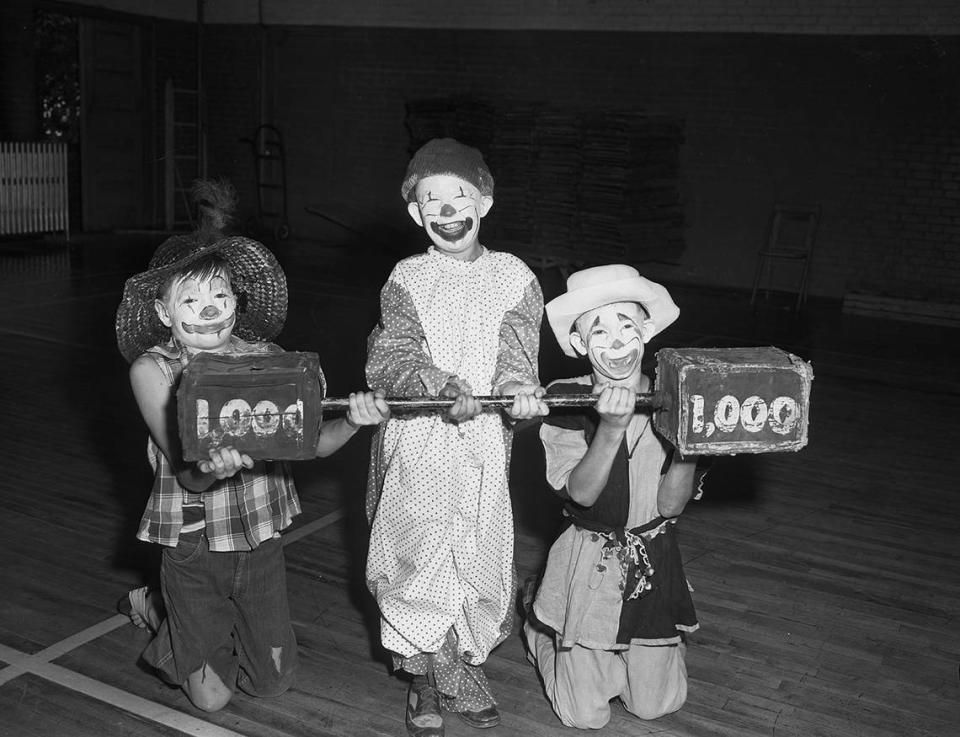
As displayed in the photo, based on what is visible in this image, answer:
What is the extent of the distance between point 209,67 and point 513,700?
13.7 metres

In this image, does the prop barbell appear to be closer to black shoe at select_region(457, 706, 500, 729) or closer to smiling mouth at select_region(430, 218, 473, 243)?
smiling mouth at select_region(430, 218, 473, 243)

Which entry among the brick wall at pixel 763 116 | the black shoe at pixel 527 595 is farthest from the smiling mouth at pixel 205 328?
the brick wall at pixel 763 116

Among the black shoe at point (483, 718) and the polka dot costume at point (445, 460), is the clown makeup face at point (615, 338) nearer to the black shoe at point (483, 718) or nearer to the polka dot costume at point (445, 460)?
the polka dot costume at point (445, 460)

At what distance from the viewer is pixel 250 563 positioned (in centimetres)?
309

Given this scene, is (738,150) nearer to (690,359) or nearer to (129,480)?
(129,480)

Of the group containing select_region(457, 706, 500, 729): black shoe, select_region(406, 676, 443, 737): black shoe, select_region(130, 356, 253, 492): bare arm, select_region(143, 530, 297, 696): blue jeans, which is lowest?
select_region(457, 706, 500, 729): black shoe

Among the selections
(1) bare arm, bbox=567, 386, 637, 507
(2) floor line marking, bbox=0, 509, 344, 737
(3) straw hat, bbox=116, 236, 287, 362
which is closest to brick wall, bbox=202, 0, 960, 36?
(1) bare arm, bbox=567, 386, 637, 507

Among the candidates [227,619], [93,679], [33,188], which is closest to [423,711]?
[227,619]

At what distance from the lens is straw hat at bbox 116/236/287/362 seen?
9.78 ft

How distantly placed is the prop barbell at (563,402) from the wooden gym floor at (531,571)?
3.28 feet

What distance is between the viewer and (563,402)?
273 centimetres

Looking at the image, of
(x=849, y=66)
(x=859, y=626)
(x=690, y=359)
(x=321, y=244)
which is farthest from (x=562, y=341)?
(x=321, y=244)

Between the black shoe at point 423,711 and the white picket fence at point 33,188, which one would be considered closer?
the black shoe at point 423,711

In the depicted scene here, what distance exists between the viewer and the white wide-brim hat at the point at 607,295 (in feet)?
9.52
